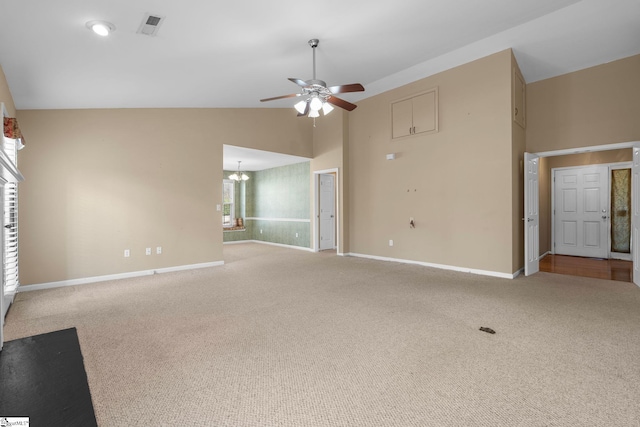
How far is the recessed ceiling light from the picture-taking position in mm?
2871

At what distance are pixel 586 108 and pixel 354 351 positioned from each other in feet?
17.8

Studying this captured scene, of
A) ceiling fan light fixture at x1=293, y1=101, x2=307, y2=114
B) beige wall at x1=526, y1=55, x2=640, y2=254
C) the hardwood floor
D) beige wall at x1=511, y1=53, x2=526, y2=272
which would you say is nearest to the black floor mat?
ceiling fan light fixture at x1=293, y1=101, x2=307, y2=114

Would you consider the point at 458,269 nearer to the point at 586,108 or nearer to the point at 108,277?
the point at 586,108

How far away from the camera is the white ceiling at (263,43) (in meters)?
2.98

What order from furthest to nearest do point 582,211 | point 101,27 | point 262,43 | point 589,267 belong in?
point 582,211
point 589,267
point 262,43
point 101,27

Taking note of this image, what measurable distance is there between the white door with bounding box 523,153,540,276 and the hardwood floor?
600 mm

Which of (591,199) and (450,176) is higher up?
(450,176)

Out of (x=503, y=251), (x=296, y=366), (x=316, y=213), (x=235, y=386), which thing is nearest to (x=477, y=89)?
(x=503, y=251)

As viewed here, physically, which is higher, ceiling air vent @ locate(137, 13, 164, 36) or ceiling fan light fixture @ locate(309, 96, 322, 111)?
ceiling air vent @ locate(137, 13, 164, 36)

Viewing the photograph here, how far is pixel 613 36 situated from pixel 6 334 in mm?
7841

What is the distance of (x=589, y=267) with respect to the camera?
589 centimetres

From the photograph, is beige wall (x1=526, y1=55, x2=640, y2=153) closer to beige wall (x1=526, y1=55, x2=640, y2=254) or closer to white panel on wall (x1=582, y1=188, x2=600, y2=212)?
beige wall (x1=526, y1=55, x2=640, y2=254)

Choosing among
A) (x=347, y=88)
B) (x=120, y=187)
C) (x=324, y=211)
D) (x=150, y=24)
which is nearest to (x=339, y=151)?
(x=324, y=211)

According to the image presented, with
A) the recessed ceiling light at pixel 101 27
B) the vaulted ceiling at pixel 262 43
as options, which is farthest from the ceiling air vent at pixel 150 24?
the recessed ceiling light at pixel 101 27
